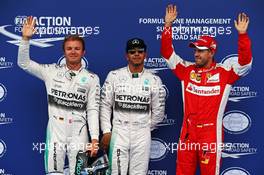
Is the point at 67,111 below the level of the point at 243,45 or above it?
below

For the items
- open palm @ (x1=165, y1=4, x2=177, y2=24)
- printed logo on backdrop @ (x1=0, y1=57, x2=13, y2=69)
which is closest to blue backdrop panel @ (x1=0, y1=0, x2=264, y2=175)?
printed logo on backdrop @ (x1=0, y1=57, x2=13, y2=69)

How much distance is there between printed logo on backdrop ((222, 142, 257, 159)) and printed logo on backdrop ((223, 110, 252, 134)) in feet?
0.43

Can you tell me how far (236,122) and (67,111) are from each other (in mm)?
1694

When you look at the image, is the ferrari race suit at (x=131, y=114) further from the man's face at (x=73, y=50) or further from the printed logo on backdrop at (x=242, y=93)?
the printed logo on backdrop at (x=242, y=93)

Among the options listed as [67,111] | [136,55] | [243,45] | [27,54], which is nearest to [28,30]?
[27,54]

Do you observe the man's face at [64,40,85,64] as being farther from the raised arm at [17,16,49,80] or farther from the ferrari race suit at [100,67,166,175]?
the ferrari race suit at [100,67,166,175]

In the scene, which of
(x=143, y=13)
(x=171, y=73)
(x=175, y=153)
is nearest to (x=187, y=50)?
(x=171, y=73)

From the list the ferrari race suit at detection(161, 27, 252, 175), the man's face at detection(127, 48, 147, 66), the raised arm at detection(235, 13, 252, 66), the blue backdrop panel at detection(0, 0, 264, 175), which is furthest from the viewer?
the blue backdrop panel at detection(0, 0, 264, 175)

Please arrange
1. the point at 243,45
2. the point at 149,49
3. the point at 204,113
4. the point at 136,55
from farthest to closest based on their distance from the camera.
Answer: the point at 149,49
the point at 136,55
the point at 204,113
the point at 243,45

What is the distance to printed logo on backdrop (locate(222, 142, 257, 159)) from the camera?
15.3 feet

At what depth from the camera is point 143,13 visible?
15.2 feet

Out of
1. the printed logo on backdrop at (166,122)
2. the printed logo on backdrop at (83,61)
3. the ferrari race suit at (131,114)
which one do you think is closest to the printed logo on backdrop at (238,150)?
the printed logo on backdrop at (166,122)

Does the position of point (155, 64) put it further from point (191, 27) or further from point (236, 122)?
point (236, 122)

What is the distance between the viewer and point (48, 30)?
4.65m
